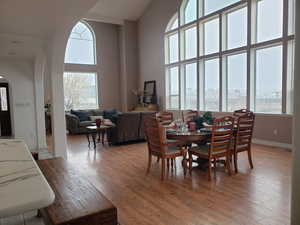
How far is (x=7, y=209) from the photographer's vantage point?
75 centimetres

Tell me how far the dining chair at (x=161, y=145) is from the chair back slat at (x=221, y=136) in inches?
19.4

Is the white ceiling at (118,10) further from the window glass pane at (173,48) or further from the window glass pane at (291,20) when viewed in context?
the window glass pane at (291,20)

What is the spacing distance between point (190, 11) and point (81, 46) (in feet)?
16.1

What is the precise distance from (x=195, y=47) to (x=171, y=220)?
635 centimetres

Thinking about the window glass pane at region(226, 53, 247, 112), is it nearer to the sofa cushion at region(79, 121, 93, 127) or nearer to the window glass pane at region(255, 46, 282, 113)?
the window glass pane at region(255, 46, 282, 113)

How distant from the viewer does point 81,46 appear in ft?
32.2

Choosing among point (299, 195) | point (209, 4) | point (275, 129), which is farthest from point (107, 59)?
point (299, 195)

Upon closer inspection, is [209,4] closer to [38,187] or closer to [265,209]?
[265,209]

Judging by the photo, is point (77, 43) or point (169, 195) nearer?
point (169, 195)

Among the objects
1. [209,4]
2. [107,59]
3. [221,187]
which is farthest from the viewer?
[107,59]

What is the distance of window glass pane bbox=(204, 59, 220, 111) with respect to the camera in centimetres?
698

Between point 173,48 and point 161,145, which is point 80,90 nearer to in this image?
point 173,48

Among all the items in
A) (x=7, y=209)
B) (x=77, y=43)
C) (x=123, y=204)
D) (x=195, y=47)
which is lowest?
(x=123, y=204)

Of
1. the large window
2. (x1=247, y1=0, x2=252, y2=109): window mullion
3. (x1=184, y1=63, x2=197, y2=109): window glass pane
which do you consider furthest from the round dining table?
(x1=184, y1=63, x2=197, y2=109): window glass pane
